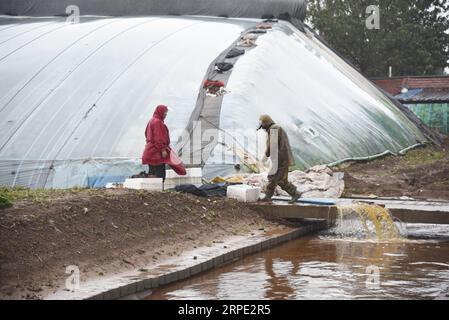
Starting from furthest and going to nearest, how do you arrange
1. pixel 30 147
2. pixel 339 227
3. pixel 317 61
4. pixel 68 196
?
1. pixel 317 61
2. pixel 30 147
3. pixel 339 227
4. pixel 68 196

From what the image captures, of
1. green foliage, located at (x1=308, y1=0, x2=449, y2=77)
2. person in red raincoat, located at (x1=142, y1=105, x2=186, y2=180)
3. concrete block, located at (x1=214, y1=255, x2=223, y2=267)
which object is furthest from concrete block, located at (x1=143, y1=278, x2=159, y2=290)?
green foliage, located at (x1=308, y1=0, x2=449, y2=77)

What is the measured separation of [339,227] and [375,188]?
3.64 m

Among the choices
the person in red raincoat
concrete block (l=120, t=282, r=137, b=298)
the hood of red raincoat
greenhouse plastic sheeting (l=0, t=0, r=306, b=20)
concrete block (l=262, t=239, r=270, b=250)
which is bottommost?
concrete block (l=262, t=239, r=270, b=250)

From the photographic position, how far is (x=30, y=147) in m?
15.4

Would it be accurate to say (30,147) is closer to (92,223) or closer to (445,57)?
(92,223)

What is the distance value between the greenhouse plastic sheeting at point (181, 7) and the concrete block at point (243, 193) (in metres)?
12.9

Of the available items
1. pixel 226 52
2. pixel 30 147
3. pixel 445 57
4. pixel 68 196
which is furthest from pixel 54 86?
pixel 445 57

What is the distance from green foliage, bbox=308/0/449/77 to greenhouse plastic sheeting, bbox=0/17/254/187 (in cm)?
2131

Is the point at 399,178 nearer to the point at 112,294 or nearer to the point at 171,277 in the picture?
the point at 171,277

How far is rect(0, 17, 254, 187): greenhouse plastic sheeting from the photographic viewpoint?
15078 mm

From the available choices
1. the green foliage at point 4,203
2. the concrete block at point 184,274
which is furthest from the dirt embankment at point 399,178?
the green foliage at point 4,203

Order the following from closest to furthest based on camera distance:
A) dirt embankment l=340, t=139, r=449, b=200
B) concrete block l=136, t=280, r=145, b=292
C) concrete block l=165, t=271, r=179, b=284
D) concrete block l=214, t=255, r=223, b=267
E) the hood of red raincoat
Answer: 1. concrete block l=136, t=280, r=145, b=292
2. concrete block l=165, t=271, r=179, b=284
3. concrete block l=214, t=255, r=223, b=267
4. the hood of red raincoat
5. dirt embankment l=340, t=139, r=449, b=200

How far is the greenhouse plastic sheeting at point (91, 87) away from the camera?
49.5ft

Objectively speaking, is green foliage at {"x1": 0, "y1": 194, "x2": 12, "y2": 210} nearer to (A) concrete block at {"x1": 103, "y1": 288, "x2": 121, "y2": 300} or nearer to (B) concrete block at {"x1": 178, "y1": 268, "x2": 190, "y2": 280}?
(A) concrete block at {"x1": 103, "y1": 288, "x2": 121, "y2": 300}
